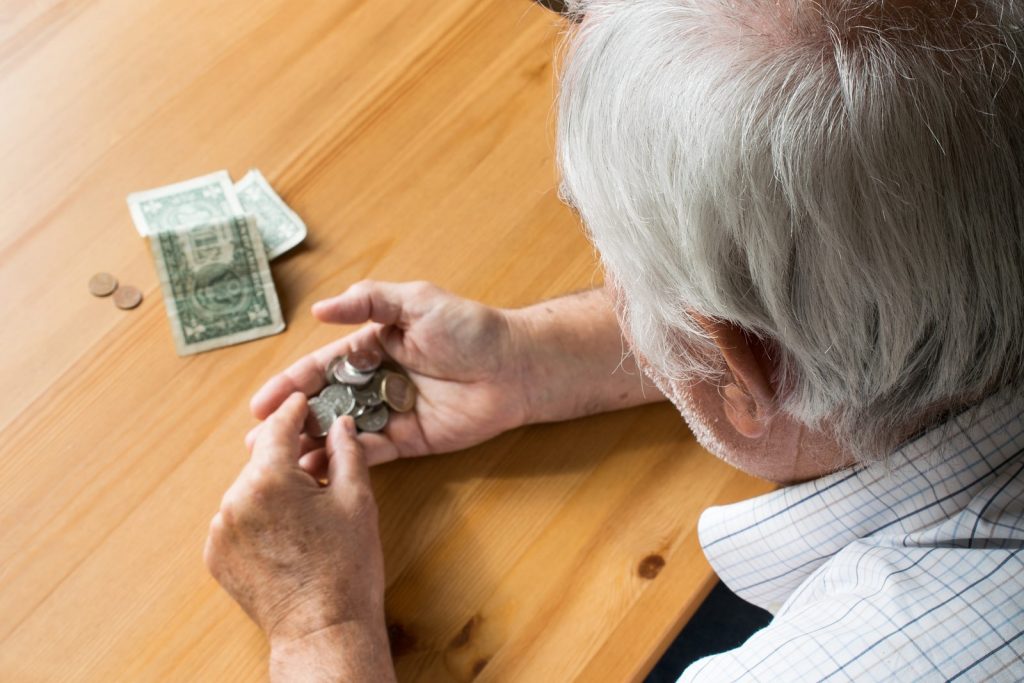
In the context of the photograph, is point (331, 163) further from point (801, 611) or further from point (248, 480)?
point (801, 611)

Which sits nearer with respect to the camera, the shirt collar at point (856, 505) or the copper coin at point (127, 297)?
the shirt collar at point (856, 505)

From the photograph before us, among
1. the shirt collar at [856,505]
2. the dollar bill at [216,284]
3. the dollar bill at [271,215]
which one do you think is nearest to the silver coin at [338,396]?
the dollar bill at [216,284]

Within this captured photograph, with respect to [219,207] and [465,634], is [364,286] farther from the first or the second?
[465,634]

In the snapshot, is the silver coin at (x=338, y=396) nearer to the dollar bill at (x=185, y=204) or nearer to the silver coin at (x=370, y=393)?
the silver coin at (x=370, y=393)

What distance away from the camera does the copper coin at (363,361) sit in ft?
4.35

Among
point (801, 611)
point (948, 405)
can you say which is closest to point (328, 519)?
point (801, 611)

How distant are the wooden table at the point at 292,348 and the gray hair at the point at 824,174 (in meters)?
0.47

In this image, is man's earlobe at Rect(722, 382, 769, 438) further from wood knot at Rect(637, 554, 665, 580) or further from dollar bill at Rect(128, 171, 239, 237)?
dollar bill at Rect(128, 171, 239, 237)

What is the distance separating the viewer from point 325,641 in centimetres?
114

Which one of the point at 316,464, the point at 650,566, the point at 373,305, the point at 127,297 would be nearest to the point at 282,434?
the point at 316,464

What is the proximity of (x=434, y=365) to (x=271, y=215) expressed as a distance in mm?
334

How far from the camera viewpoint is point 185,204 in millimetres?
1439

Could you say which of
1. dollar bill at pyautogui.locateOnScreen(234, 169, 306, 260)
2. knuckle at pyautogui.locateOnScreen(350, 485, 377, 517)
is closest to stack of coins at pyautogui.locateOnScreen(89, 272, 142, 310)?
dollar bill at pyautogui.locateOnScreen(234, 169, 306, 260)

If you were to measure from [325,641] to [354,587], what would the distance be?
0.22 feet
